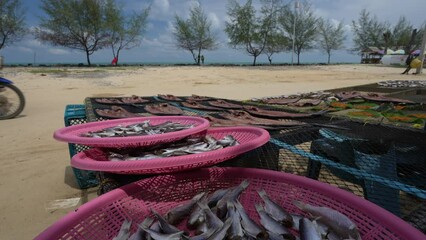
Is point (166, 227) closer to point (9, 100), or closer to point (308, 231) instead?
point (308, 231)

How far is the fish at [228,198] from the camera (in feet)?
4.72

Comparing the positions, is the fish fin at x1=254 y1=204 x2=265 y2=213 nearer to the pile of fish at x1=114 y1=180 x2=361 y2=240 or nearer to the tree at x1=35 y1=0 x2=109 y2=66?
the pile of fish at x1=114 y1=180 x2=361 y2=240

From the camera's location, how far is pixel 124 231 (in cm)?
130

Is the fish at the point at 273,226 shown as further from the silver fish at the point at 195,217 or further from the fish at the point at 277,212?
the silver fish at the point at 195,217

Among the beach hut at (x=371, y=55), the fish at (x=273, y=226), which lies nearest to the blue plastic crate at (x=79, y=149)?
the fish at (x=273, y=226)

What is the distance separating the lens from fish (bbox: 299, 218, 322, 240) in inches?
46.3

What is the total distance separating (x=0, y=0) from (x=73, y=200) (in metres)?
25.4

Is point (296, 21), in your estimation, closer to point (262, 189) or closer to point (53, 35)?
point (53, 35)

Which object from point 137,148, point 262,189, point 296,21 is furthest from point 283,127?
point 296,21

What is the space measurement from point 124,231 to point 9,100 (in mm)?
7161

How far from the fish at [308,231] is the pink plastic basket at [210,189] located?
10.1 inches

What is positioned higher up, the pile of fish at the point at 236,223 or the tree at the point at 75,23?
the tree at the point at 75,23

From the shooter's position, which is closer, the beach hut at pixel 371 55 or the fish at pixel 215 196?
the fish at pixel 215 196

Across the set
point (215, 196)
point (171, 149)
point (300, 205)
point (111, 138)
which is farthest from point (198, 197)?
point (111, 138)
